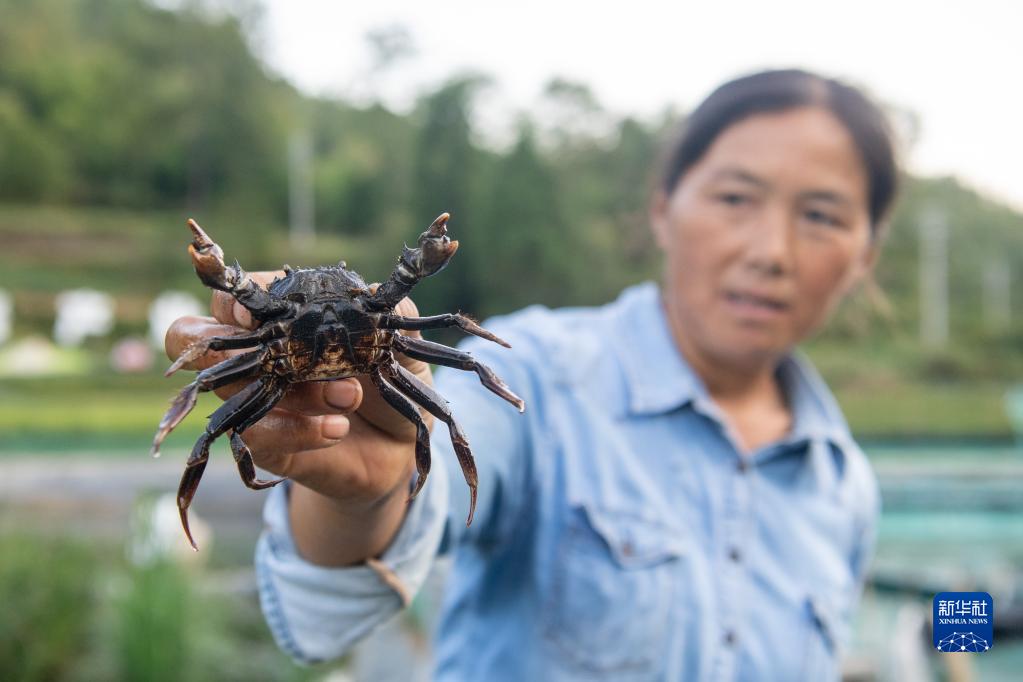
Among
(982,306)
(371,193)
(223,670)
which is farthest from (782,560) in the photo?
(982,306)

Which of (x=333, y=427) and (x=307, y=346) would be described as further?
(x=307, y=346)

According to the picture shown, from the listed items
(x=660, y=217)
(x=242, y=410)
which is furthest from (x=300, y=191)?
(x=242, y=410)

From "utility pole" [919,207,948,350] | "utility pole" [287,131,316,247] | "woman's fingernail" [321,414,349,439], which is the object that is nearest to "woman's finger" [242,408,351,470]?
"woman's fingernail" [321,414,349,439]

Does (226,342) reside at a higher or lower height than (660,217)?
lower

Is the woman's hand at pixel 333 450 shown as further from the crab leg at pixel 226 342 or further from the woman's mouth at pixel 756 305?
the woman's mouth at pixel 756 305

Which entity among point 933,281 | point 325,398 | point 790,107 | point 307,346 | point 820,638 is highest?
point 933,281

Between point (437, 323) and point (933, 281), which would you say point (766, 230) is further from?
point (933, 281)

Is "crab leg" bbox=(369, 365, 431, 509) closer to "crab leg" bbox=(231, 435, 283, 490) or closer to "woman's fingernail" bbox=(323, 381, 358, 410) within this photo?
"woman's fingernail" bbox=(323, 381, 358, 410)
